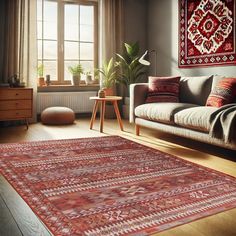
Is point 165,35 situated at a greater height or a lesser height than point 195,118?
greater

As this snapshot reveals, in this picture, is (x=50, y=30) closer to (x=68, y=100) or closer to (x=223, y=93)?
(x=68, y=100)

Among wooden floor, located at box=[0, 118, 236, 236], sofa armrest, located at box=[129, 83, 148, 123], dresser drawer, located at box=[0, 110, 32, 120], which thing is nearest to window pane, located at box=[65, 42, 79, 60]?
wooden floor, located at box=[0, 118, 236, 236]

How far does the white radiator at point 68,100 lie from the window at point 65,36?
1.00 feet

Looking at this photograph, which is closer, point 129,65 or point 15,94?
point 15,94

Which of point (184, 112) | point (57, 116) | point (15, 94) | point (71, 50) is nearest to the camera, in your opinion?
point (184, 112)

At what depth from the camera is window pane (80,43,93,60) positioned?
6.05 m

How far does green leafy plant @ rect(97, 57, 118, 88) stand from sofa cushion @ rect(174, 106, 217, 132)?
8.11ft

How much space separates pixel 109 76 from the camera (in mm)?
5875

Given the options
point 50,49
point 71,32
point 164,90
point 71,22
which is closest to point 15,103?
point 50,49

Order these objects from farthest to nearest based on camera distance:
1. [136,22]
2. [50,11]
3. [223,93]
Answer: [136,22] → [50,11] → [223,93]

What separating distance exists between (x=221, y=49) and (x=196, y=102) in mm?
946

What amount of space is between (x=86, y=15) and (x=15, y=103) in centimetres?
221

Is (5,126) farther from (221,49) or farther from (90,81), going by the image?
(221,49)

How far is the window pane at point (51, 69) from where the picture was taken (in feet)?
19.1
